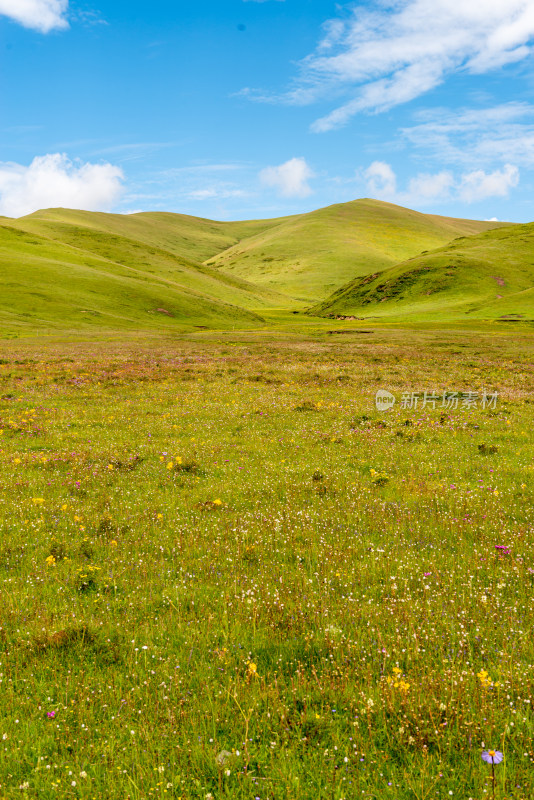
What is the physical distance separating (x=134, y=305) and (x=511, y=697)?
128349 millimetres

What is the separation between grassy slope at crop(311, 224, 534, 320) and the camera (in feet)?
433

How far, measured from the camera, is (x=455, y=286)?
512ft

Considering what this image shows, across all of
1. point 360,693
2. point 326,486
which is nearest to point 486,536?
point 326,486

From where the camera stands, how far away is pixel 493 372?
112ft
